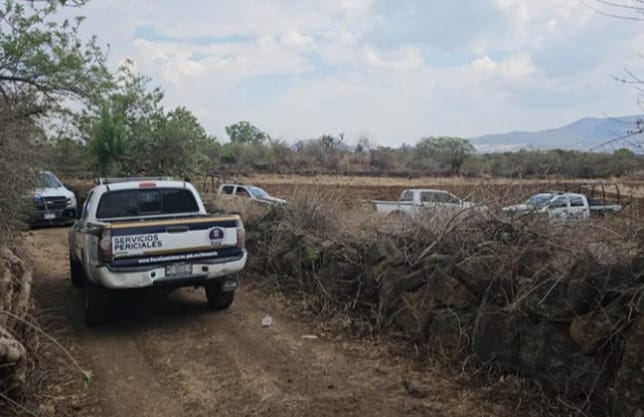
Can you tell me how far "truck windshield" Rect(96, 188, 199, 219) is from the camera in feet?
28.1

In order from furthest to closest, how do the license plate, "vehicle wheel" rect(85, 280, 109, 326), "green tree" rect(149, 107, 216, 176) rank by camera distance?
"green tree" rect(149, 107, 216, 176) < "vehicle wheel" rect(85, 280, 109, 326) < the license plate

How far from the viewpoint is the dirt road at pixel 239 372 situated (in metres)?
5.08

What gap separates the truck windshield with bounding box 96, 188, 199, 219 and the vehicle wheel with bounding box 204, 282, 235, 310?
1363 mm

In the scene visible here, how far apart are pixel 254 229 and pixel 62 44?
832cm

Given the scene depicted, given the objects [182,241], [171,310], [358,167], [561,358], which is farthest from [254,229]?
[358,167]

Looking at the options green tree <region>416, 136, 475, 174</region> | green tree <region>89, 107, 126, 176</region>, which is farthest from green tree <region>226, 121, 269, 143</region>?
green tree <region>89, 107, 126, 176</region>

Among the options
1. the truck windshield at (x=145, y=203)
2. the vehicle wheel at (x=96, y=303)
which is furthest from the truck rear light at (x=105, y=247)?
the truck windshield at (x=145, y=203)

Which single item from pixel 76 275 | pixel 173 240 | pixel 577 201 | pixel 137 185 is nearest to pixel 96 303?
pixel 173 240

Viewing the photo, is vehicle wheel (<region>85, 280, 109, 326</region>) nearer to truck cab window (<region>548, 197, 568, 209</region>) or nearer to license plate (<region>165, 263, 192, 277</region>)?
license plate (<region>165, 263, 192, 277</region>)

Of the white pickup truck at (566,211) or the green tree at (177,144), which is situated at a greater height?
the green tree at (177,144)

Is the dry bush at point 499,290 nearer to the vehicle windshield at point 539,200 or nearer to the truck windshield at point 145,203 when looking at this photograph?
the vehicle windshield at point 539,200

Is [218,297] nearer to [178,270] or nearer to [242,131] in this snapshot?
[178,270]

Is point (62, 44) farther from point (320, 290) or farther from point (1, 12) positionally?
point (320, 290)

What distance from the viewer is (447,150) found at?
5228cm
